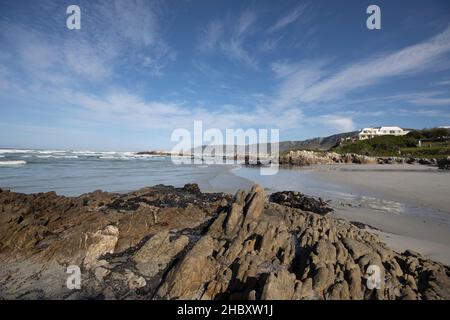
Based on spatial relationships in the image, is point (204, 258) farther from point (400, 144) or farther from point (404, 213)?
point (400, 144)

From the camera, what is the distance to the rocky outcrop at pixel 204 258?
4613 mm

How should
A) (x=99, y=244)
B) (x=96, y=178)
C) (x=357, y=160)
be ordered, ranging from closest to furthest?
1. (x=99, y=244)
2. (x=96, y=178)
3. (x=357, y=160)

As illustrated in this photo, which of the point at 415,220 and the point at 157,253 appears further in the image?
the point at 415,220

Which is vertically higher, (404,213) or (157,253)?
(157,253)

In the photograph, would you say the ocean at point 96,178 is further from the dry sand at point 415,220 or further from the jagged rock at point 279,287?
the jagged rock at point 279,287

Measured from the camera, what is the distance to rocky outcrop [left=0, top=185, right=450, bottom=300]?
461 centimetres

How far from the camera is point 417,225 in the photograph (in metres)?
9.54

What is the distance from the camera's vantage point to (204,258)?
17.5 ft

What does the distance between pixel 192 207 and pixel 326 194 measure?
A: 9.81 meters

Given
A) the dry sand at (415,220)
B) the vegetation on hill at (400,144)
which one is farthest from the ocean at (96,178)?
the vegetation on hill at (400,144)

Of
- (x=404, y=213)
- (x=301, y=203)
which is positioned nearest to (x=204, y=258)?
(x=301, y=203)

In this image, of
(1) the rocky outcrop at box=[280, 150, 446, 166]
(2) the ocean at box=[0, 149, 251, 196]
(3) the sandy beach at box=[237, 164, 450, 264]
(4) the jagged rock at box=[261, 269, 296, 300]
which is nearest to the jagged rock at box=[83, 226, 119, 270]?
(4) the jagged rock at box=[261, 269, 296, 300]
